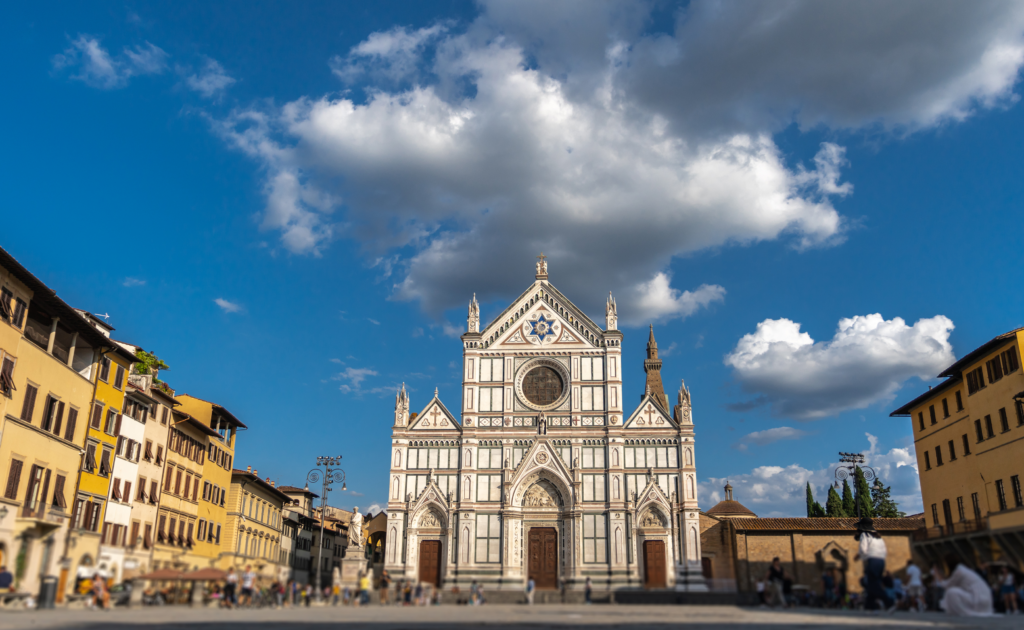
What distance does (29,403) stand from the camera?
29078 millimetres

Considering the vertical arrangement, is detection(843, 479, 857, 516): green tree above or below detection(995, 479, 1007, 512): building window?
above

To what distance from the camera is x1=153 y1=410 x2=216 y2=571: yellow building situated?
39125 millimetres

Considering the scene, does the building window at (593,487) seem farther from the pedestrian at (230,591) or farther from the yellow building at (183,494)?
the pedestrian at (230,591)

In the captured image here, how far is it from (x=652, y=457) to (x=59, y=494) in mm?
31613

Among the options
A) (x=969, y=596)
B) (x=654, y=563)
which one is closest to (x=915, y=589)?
(x=969, y=596)

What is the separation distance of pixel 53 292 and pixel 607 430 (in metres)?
30.8

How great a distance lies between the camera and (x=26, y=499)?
28.5 meters

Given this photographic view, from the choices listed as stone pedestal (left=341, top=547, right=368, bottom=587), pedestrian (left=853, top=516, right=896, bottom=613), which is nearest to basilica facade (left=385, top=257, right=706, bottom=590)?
stone pedestal (left=341, top=547, right=368, bottom=587)

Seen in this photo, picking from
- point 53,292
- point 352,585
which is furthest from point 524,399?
point 53,292

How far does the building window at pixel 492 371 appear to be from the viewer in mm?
49344

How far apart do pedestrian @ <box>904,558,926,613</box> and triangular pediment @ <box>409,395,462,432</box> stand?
1116 inches

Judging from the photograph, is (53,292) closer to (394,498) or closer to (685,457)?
(394,498)

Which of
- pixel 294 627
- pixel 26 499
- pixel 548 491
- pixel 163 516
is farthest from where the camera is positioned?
pixel 548 491

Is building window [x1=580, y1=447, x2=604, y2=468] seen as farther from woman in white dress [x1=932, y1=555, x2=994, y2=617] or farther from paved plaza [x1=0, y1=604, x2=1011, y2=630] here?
woman in white dress [x1=932, y1=555, x2=994, y2=617]
